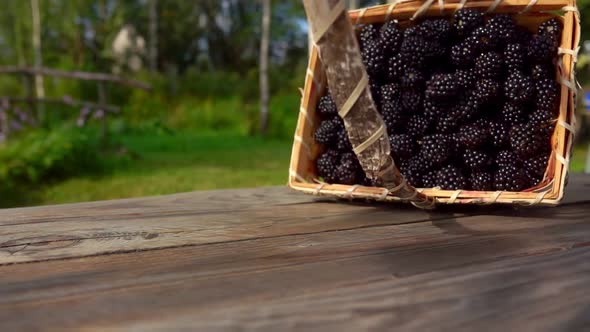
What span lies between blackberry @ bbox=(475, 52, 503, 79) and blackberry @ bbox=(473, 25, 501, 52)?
16 millimetres

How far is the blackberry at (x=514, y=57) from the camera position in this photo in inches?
40.4

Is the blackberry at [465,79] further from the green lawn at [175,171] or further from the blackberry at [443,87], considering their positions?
the green lawn at [175,171]

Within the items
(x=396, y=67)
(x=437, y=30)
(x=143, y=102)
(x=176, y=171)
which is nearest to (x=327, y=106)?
(x=396, y=67)

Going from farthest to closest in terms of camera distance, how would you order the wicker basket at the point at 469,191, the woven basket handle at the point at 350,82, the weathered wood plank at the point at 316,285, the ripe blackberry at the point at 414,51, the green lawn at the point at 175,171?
the green lawn at the point at 175,171 → the ripe blackberry at the point at 414,51 → the wicker basket at the point at 469,191 → the woven basket handle at the point at 350,82 → the weathered wood plank at the point at 316,285

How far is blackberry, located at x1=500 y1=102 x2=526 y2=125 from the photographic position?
41.1 inches

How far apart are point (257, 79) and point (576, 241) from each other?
12324 millimetres

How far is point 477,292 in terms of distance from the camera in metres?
0.59

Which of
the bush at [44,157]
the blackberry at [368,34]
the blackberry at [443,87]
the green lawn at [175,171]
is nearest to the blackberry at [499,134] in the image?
the blackberry at [443,87]

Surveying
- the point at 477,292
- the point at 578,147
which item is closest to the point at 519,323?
the point at 477,292

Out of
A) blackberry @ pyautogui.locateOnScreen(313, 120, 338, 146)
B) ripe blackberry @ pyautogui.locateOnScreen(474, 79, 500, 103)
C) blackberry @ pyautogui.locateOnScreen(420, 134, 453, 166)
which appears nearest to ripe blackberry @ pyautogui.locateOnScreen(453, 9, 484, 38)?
ripe blackberry @ pyautogui.locateOnScreen(474, 79, 500, 103)

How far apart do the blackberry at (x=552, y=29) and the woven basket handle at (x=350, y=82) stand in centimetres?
46

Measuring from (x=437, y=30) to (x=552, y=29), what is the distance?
0.73 ft

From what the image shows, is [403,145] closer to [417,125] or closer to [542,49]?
[417,125]

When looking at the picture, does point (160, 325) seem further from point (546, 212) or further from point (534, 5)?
point (534, 5)
